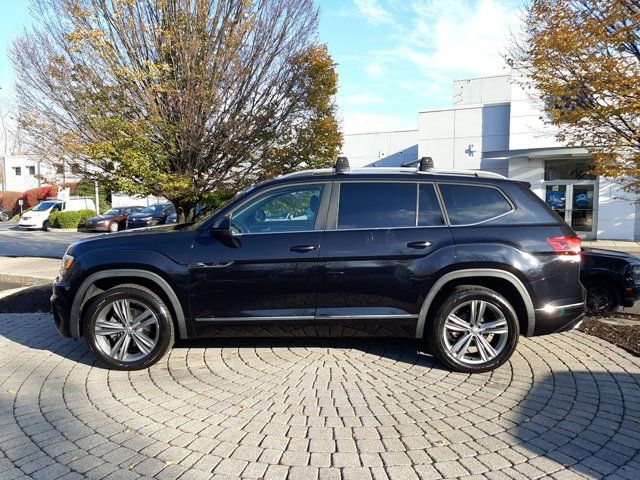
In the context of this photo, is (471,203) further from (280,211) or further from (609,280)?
(609,280)

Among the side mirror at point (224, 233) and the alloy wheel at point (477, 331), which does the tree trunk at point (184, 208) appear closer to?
the side mirror at point (224, 233)

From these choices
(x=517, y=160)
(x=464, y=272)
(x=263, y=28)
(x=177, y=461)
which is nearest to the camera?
(x=177, y=461)

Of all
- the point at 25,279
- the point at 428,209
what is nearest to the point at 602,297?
the point at 428,209

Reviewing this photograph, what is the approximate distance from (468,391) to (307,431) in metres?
1.49

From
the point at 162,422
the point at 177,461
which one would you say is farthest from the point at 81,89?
the point at 177,461

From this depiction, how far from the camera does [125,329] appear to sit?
4.25 metres

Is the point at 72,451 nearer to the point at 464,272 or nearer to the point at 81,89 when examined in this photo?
the point at 464,272

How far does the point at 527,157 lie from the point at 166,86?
17003mm

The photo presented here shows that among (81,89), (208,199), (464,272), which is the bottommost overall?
(464,272)

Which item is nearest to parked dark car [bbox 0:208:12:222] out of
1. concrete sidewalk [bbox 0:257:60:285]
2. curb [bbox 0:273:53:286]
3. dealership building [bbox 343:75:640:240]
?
concrete sidewalk [bbox 0:257:60:285]

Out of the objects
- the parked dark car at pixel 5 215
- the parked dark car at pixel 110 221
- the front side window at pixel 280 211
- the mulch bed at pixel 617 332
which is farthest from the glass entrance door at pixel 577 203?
the parked dark car at pixel 5 215

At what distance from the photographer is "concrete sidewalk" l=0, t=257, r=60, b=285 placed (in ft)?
28.8

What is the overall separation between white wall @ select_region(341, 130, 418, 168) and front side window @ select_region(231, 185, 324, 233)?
19.5 m

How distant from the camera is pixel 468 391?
378 centimetres
